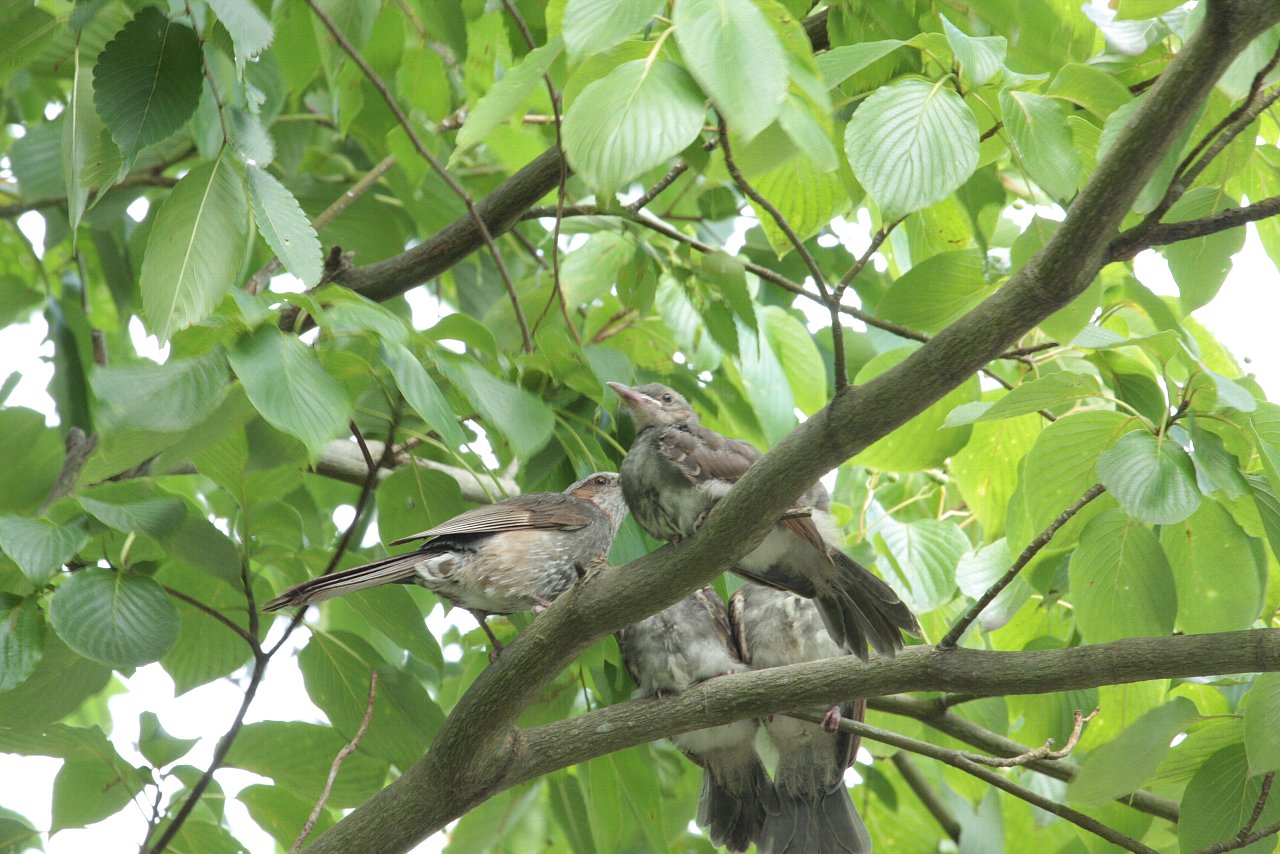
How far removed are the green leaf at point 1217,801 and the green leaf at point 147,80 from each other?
2.68 meters

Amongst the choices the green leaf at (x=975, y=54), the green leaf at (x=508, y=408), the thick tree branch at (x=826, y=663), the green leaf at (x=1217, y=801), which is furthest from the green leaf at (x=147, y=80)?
the green leaf at (x=1217, y=801)

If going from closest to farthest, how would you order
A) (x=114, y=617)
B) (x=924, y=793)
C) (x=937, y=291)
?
(x=114, y=617), (x=937, y=291), (x=924, y=793)

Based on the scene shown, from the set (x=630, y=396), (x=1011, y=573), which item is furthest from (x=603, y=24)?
(x=630, y=396)

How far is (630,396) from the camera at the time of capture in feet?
12.8

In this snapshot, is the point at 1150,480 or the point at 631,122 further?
the point at 1150,480

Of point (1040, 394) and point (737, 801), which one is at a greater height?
point (1040, 394)

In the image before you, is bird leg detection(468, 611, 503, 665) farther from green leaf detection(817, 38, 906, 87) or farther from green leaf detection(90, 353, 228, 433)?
green leaf detection(817, 38, 906, 87)

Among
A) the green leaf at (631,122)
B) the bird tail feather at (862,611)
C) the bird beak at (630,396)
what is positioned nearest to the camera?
the green leaf at (631,122)

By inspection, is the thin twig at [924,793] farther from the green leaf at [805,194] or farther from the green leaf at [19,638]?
the green leaf at [19,638]

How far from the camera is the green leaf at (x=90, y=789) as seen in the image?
3.36 m

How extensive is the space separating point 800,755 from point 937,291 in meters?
2.34

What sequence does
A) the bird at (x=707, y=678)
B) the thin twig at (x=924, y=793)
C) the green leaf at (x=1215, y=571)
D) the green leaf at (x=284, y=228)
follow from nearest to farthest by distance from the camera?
the green leaf at (x=284, y=228) → the green leaf at (x=1215, y=571) → the bird at (x=707, y=678) → the thin twig at (x=924, y=793)

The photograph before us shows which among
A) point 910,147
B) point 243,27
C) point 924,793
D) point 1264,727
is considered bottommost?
point 1264,727

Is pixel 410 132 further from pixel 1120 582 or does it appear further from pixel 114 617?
pixel 1120 582
